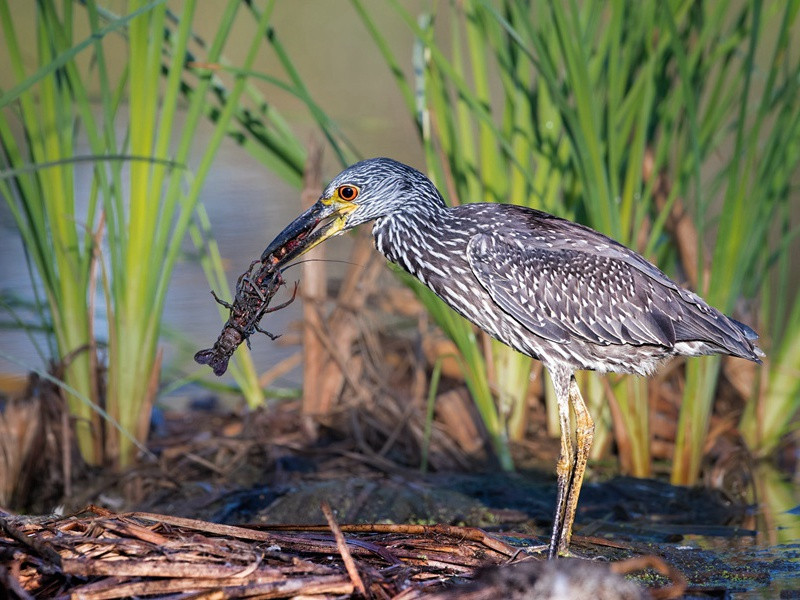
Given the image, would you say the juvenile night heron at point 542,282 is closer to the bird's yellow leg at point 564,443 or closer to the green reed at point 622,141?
the bird's yellow leg at point 564,443

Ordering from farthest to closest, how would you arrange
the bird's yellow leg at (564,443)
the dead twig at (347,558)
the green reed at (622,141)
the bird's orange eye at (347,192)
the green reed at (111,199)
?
1. the green reed at (622,141)
2. the green reed at (111,199)
3. the bird's orange eye at (347,192)
4. the bird's yellow leg at (564,443)
5. the dead twig at (347,558)

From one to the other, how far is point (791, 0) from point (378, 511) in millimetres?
2978

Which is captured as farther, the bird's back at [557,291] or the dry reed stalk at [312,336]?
the dry reed stalk at [312,336]

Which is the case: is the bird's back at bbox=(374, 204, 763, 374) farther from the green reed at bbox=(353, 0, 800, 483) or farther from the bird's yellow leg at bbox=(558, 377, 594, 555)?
the green reed at bbox=(353, 0, 800, 483)

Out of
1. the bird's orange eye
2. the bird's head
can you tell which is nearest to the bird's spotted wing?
the bird's head

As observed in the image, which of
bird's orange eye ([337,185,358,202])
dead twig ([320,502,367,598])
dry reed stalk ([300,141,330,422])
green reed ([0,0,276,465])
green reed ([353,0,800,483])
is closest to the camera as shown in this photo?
dead twig ([320,502,367,598])

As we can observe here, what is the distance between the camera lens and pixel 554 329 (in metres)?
4.16

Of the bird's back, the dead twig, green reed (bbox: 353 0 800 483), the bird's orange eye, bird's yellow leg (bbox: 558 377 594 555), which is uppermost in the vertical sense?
green reed (bbox: 353 0 800 483)

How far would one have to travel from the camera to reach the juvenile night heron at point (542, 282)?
4.16 meters

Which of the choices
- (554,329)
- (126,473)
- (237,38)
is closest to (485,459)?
(554,329)

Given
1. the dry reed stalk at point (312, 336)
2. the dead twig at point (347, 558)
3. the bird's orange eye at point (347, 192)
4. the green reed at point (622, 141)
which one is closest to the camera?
the dead twig at point (347, 558)

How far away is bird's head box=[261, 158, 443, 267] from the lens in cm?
419

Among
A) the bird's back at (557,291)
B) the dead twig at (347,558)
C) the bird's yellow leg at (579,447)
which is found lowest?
the dead twig at (347,558)

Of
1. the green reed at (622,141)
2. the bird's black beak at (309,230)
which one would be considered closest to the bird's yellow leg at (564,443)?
the green reed at (622,141)
